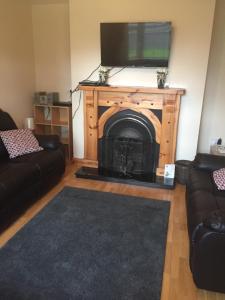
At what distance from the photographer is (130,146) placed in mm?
3783

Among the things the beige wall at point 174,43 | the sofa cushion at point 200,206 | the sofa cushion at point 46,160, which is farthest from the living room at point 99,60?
the sofa cushion at point 200,206

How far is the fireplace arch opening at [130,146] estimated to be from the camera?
3699 millimetres

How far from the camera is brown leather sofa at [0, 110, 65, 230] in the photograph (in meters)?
2.54

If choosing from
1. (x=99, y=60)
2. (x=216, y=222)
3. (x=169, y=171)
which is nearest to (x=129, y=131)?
(x=169, y=171)

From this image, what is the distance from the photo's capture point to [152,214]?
2881 mm

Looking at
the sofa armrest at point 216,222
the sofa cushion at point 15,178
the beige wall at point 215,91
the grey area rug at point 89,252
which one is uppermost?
the beige wall at point 215,91

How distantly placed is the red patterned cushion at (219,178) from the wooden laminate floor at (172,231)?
0.55 meters

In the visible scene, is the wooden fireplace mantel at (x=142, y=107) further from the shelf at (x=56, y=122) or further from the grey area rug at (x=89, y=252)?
the grey area rug at (x=89, y=252)

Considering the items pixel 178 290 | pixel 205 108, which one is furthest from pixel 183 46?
pixel 178 290

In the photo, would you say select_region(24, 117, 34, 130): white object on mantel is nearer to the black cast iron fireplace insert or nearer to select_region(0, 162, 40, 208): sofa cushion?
the black cast iron fireplace insert

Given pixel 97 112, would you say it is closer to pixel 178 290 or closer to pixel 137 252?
pixel 137 252

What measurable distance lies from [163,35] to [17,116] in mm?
2512

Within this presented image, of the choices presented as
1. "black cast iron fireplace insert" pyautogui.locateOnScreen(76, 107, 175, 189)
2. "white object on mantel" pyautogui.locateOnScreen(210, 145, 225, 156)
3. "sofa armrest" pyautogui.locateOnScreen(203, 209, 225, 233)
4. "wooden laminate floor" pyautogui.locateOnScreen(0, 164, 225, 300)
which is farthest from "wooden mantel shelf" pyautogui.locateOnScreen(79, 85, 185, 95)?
"sofa armrest" pyautogui.locateOnScreen(203, 209, 225, 233)

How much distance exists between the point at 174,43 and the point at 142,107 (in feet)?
2.96
